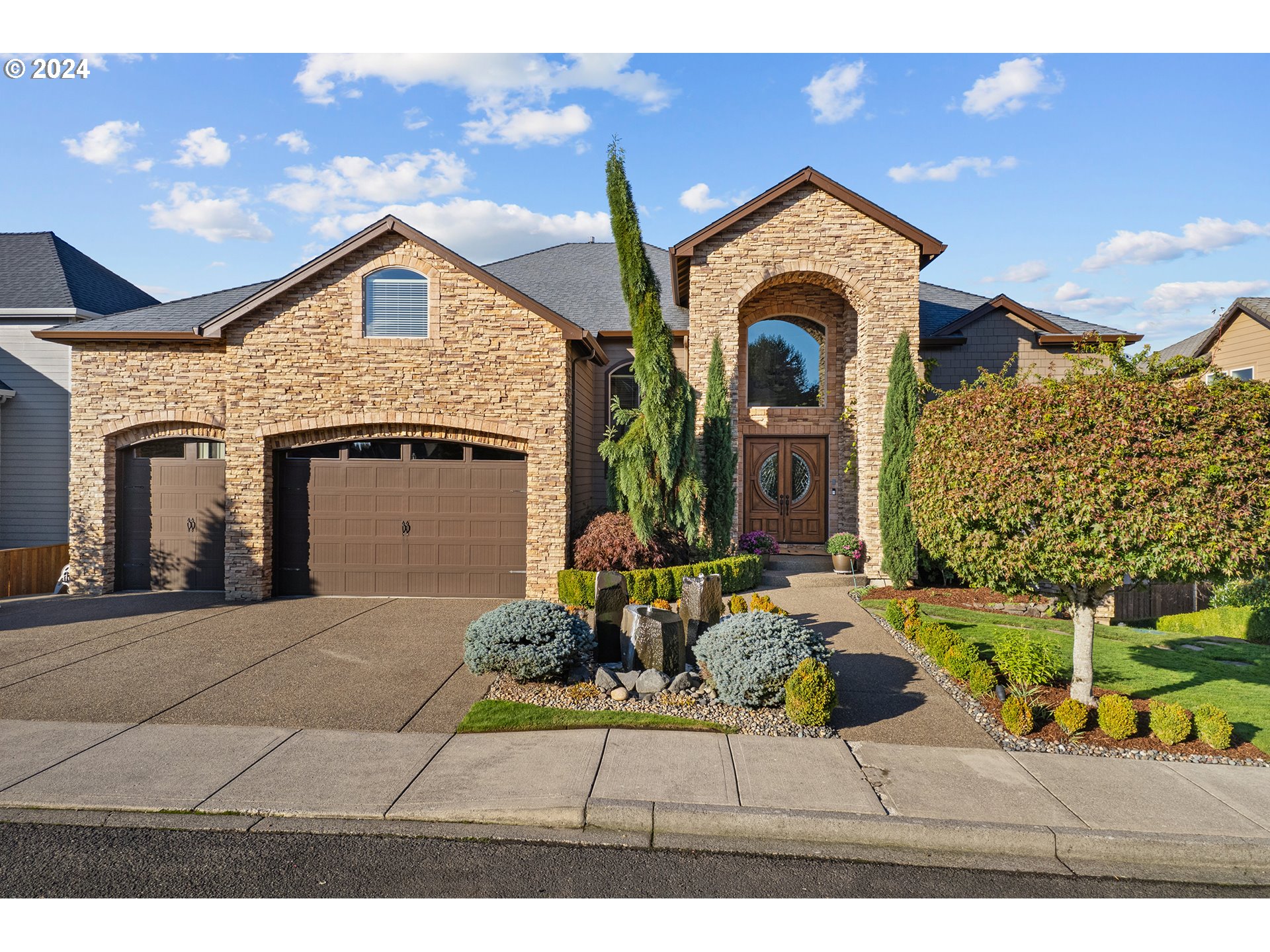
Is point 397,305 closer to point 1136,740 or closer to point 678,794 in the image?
point 678,794

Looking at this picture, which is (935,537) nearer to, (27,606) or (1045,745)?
(1045,745)

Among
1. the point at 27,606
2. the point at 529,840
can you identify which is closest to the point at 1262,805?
the point at 529,840

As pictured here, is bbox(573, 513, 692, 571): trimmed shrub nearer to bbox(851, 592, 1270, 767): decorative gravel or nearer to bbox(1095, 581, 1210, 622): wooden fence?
bbox(851, 592, 1270, 767): decorative gravel

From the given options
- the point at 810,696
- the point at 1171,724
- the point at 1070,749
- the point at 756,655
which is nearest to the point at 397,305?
the point at 756,655

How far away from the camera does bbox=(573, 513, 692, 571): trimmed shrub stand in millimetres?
11953

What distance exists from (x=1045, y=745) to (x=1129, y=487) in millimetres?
2375

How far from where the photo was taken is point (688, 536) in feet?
41.4

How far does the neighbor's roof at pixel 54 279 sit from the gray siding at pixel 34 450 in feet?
3.30

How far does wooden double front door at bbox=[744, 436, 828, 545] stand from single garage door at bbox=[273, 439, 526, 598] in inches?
255

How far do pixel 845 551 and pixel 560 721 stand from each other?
9369mm

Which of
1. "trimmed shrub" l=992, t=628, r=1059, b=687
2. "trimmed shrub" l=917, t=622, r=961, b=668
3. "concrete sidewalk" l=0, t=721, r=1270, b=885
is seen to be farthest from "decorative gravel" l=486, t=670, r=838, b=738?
"trimmed shrub" l=917, t=622, r=961, b=668

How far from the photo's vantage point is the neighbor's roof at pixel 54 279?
15.7 metres

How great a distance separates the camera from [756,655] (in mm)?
6723

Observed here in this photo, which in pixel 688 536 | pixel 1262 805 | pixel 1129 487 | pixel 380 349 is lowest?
pixel 1262 805
